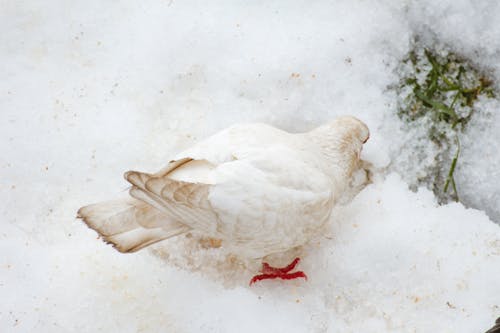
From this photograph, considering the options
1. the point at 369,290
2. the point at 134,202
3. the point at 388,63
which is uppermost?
the point at 388,63

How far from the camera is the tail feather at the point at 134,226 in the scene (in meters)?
2.54

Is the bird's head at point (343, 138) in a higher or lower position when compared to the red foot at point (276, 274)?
higher

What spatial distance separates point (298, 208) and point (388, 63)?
3.60 ft

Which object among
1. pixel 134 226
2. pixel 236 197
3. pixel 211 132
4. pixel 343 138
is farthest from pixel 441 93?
pixel 134 226

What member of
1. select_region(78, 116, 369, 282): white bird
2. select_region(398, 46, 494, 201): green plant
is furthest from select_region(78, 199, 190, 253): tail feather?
select_region(398, 46, 494, 201): green plant

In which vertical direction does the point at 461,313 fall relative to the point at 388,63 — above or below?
below

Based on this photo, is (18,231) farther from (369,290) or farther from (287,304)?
(369,290)

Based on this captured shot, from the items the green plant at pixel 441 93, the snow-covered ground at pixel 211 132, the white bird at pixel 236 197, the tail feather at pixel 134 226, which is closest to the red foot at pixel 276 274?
the snow-covered ground at pixel 211 132

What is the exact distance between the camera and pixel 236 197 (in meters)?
2.42

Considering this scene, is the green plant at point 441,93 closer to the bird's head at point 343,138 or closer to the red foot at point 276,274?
the bird's head at point 343,138

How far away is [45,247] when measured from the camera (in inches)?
116

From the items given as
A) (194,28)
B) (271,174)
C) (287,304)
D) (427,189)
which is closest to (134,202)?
(271,174)

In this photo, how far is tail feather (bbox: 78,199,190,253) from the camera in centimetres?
254

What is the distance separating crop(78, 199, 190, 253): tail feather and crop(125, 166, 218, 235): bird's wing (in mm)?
105
